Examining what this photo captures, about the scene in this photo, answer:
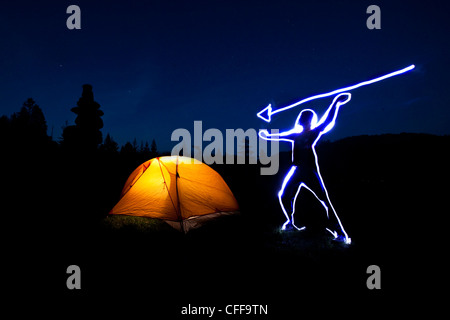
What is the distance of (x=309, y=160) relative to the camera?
566 centimetres

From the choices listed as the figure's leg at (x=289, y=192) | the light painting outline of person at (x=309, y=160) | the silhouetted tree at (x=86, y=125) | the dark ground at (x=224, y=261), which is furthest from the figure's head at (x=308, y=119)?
the silhouetted tree at (x=86, y=125)

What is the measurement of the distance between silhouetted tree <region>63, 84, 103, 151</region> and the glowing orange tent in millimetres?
17584

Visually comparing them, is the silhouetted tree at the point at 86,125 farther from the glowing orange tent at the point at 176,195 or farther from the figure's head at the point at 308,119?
the figure's head at the point at 308,119

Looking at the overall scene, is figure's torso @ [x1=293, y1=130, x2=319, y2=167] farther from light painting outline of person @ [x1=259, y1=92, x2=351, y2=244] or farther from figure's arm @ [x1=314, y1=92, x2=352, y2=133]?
figure's arm @ [x1=314, y1=92, x2=352, y2=133]

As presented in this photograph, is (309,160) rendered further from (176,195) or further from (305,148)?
(176,195)

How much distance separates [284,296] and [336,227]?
268cm

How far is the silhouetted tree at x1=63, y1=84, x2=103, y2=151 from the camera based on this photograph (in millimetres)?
20875

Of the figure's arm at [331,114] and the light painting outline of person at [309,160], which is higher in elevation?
the figure's arm at [331,114]

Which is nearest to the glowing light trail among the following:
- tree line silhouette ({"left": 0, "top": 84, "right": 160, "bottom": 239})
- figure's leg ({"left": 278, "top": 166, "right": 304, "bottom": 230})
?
figure's leg ({"left": 278, "top": 166, "right": 304, "bottom": 230})

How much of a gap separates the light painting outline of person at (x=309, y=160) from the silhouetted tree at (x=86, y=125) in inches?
817

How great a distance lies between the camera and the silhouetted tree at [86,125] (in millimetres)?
20875

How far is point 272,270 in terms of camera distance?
166 inches

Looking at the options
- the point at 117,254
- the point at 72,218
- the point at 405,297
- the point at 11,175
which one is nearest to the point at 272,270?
the point at 405,297

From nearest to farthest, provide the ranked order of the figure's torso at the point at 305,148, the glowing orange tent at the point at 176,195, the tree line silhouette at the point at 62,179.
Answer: the figure's torso at the point at 305,148
the glowing orange tent at the point at 176,195
the tree line silhouette at the point at 62,179
